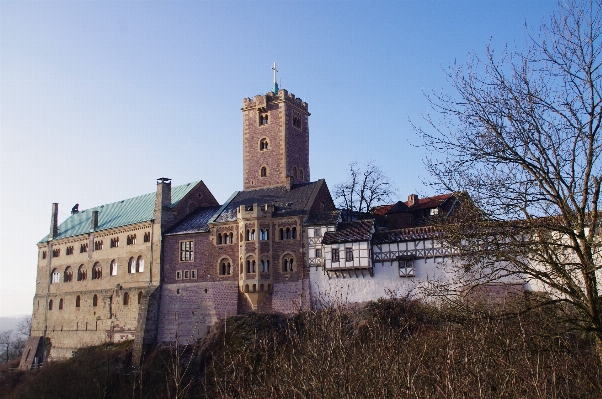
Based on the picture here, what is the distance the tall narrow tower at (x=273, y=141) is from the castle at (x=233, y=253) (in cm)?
10

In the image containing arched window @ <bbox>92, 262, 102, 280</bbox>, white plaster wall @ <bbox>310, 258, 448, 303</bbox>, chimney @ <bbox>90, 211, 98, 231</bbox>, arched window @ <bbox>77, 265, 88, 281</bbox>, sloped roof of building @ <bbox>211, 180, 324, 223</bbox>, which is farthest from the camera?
chimney @ <bbox>90, 211, 98, 231</bbox>

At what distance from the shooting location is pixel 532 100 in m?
12.8

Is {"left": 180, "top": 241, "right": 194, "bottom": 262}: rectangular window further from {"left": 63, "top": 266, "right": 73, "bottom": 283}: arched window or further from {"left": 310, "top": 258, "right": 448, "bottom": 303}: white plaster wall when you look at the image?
{"left": 63, "top": 266, "right": 73, "bottom": 283}: arched window

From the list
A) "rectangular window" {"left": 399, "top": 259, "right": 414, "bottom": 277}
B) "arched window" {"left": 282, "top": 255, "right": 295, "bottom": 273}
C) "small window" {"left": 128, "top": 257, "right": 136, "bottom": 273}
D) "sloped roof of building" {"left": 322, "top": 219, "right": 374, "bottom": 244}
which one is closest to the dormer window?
"arched window" {"left": 282, "top": 255, "right": 295, "bottom": 273}

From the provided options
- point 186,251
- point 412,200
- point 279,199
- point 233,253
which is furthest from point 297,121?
point 186,251

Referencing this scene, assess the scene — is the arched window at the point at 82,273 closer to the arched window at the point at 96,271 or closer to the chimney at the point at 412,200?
the arched window at the point at 96,271

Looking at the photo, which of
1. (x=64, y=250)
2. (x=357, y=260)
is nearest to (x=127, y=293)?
(x=64, y=250)

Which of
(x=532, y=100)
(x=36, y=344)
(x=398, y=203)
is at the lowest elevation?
(x=36, y=344)

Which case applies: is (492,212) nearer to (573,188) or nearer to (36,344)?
(573,188)

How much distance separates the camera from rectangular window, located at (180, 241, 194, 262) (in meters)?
43.8

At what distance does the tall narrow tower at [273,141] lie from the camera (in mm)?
46500

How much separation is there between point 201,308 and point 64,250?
64.6ft

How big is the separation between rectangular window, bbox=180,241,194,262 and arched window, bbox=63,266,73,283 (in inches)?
589

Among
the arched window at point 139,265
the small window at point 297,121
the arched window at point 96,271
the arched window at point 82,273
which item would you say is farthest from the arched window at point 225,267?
the arched window at point 82,273
